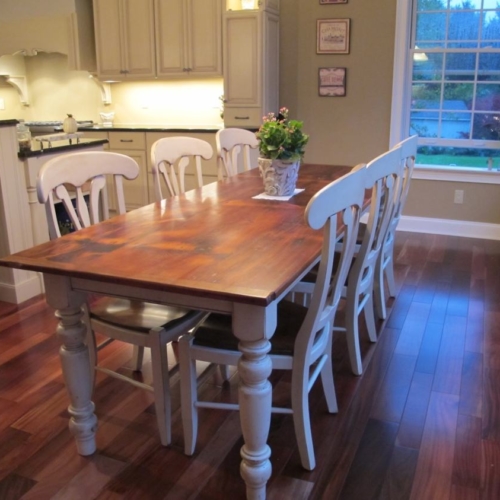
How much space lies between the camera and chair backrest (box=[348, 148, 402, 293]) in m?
1.98

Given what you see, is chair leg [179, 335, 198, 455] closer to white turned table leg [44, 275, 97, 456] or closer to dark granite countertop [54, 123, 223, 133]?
white turned table leg [44, 275, 97, 456]

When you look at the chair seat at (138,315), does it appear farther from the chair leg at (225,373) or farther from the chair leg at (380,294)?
the chair leg at (380,294)

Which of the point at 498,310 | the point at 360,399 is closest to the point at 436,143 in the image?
the point at 498,310

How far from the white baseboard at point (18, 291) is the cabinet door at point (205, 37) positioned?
265 cm

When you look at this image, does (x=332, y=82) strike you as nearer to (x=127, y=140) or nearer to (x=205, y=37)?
(x=205, y=37)

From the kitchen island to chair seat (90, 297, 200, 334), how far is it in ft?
4.69

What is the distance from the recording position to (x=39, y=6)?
543 cm

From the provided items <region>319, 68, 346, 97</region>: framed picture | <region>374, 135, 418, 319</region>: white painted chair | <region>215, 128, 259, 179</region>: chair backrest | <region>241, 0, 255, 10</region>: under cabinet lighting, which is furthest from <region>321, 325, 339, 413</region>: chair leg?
<region>241, 0, 255, 10</region>: under cabinet lighting

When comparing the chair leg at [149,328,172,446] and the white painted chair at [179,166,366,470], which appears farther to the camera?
the chair leg at [149,328,172,446]

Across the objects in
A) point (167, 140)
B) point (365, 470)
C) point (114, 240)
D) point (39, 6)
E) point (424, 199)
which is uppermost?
point (39, 6)

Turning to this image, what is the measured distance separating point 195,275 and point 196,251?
0.23 m

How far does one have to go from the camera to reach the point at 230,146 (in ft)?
11.2

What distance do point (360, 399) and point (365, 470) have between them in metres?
0.45

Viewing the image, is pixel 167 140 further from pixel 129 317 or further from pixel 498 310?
pixel 498 310
